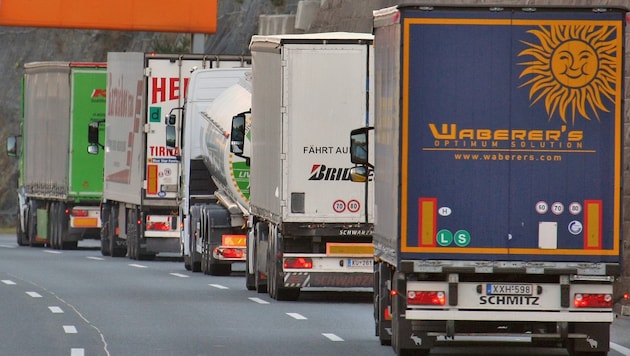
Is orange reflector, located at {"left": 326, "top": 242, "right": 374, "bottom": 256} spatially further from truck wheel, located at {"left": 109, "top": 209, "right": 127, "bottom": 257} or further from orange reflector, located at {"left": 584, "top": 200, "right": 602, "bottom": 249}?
truck wheel, located at {"left": 109, "top": 209, "right": 127, "bottom": 257}

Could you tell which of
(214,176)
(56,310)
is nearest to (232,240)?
(214,176)

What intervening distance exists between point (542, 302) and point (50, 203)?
3118 cm

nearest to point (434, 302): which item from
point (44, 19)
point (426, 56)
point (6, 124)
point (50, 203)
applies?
point (426, 56)

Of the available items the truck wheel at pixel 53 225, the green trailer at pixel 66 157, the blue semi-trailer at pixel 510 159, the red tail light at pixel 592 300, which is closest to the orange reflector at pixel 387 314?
the blue semi-trailer at pixel 510 159

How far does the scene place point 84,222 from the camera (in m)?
43.9

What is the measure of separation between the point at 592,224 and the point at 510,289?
821 millimetres

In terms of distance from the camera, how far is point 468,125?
15.5m

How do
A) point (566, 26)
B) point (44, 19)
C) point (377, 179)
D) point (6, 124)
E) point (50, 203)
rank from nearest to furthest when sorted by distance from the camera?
point (566, 26) < point (377, 179) < point (50, 203) < point (44, 19) < point (6, 124)

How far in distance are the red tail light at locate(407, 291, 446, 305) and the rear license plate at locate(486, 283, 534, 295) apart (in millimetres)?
387

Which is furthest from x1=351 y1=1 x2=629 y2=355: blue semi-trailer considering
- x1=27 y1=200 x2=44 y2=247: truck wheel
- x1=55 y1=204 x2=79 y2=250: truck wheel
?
x1=27 y1=200 x2=44 y2=247: truck wheel

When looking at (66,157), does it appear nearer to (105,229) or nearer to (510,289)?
(105,229)

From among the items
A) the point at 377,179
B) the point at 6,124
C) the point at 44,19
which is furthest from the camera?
the point at 6,124

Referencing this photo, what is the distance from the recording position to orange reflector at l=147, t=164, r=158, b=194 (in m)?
37.4

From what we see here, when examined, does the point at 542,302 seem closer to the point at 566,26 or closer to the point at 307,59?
the point at 566,26
